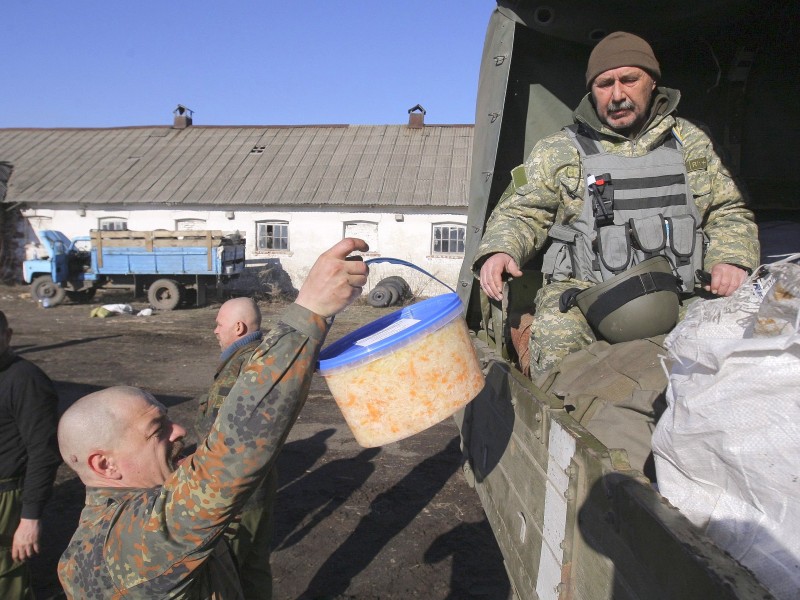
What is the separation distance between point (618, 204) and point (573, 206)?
23 cm

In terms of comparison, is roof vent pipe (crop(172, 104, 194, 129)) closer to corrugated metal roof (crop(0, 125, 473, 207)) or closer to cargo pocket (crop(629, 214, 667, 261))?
corrugated metal roof (crop(0, 125, 473, 207))

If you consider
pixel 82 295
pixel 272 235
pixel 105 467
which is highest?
pixel 105 467

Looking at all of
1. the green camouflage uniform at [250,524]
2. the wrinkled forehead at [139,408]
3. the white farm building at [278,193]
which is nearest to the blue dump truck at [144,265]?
the white farm building at [278,193]

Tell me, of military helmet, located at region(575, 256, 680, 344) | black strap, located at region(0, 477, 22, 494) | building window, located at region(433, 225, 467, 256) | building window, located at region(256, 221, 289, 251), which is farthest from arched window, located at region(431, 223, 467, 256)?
military helmet, located at region(575, 256, 680, 344)

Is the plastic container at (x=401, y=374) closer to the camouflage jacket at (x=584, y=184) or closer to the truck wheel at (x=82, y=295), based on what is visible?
the camouflage jacket at (x=584, y=184)

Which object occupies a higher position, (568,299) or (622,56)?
(622,56)

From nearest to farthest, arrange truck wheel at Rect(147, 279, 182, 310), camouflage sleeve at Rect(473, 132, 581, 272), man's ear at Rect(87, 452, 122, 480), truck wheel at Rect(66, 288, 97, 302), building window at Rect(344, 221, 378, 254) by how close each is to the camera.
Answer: man's ear at Rect(87, 452, 122, 480)
camouflage sleeve at Rect(473, 132, 581, 272)
truck wheel at Rect(147, 279, 182, 310)
truck wheel at Rect(66, 288, 97, 302)
building window at Rect(344, 221, 378, 254)

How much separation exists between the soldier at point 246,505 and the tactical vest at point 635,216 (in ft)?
5.19

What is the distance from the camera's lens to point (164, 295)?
16.0 metres

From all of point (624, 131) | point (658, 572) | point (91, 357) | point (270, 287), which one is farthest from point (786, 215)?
point (270, 287)

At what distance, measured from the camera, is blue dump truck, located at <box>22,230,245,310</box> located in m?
15.8

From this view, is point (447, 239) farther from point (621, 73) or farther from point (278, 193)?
point (621, 73)

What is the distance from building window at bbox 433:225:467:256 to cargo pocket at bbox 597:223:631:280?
Result: 16.2 m

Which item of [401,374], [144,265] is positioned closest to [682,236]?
[401,374]
